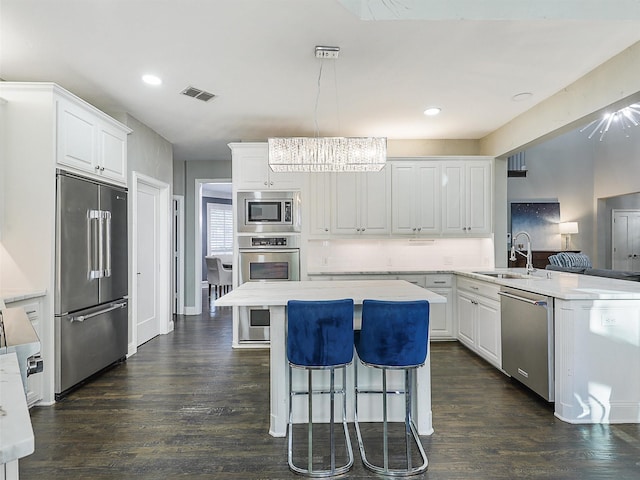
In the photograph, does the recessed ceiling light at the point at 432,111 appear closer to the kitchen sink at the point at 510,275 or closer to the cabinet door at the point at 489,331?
the kitchen sink at the point at 510,275

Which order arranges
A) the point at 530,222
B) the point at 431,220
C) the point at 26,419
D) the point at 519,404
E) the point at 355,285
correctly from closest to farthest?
the point at 26,419
the point at 519,404
the point at 355,285
the point at 431,220
the point at 530,222

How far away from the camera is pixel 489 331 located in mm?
3795

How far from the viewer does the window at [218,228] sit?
1060 centimetres

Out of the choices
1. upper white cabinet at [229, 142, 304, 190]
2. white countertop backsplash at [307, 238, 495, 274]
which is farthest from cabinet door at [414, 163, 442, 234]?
upper white cabinet at [229, 142, 304, 190]

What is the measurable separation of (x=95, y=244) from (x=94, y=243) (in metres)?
0.02

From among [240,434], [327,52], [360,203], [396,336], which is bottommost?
[240,434]

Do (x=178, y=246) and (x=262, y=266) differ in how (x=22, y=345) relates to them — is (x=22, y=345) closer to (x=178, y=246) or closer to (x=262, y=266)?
(x=262, y=266)

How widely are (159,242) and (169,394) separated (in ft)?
8.59

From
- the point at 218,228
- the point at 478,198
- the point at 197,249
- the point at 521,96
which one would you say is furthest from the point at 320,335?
the point at 218,228

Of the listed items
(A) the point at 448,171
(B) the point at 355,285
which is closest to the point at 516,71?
(A) the point at 448,171

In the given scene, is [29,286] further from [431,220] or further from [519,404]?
[431,220]

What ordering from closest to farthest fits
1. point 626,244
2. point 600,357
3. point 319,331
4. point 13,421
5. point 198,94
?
point 13,421 < point 319,331 < point 600,357 < point 198,94 < point 626,244

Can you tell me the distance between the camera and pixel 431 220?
5047 mm

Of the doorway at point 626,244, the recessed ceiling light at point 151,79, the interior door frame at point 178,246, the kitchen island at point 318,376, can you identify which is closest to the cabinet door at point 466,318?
the kitchen island at point 318,376
